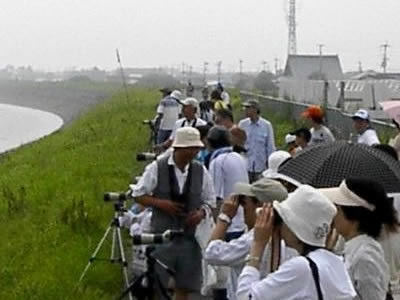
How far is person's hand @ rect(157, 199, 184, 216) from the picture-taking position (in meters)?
7.88

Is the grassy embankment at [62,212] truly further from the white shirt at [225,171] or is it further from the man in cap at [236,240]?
the man in cap at [236,240]

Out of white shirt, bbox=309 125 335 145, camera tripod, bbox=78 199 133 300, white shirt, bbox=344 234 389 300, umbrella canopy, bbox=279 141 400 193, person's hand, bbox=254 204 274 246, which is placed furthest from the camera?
white shirt, bbox=309 125 335 145

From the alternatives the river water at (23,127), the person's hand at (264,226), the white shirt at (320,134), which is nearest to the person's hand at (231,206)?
the person's hand at (264,226)

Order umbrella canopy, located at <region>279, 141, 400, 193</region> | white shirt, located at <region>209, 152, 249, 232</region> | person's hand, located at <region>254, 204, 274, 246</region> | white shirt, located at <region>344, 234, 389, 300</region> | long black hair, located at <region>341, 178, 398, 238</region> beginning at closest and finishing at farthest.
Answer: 1. person's hand, located at <region>254, 204, 274, 246</region>
2. white shirt, located at <region>344, 234, 389, 300</region>
3. long black hair, located at <region>341, 178, 398, 238</region>
4. umbrella canopy, located at <region>279, 141, 400, 193</region>
5. white shirt, located at <region>209, 152, 249, 232</region>

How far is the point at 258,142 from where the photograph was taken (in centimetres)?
1296

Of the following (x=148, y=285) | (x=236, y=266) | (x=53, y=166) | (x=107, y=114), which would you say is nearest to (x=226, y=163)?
(x=148, y=285)

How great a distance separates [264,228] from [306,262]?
1.03 ft

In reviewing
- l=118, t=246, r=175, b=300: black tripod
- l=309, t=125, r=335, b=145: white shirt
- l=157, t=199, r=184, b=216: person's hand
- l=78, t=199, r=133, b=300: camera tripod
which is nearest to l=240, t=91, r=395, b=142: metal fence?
l=309, t=125, r=335, b=145: white shirt

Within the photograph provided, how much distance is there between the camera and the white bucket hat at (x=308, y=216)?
4.46m

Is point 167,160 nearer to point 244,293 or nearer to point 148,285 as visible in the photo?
point 148,285

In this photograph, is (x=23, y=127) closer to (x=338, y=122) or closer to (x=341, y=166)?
(x=338, y=122)

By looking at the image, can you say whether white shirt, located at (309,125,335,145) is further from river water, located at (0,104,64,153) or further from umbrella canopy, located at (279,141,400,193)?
river water, located at (0,104,64,153)

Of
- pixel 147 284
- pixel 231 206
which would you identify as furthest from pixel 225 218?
pixel 147 284

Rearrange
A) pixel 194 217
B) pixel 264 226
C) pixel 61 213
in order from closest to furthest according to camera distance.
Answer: pixel 264 226 < pixel 194 217 < pixel 61 213
